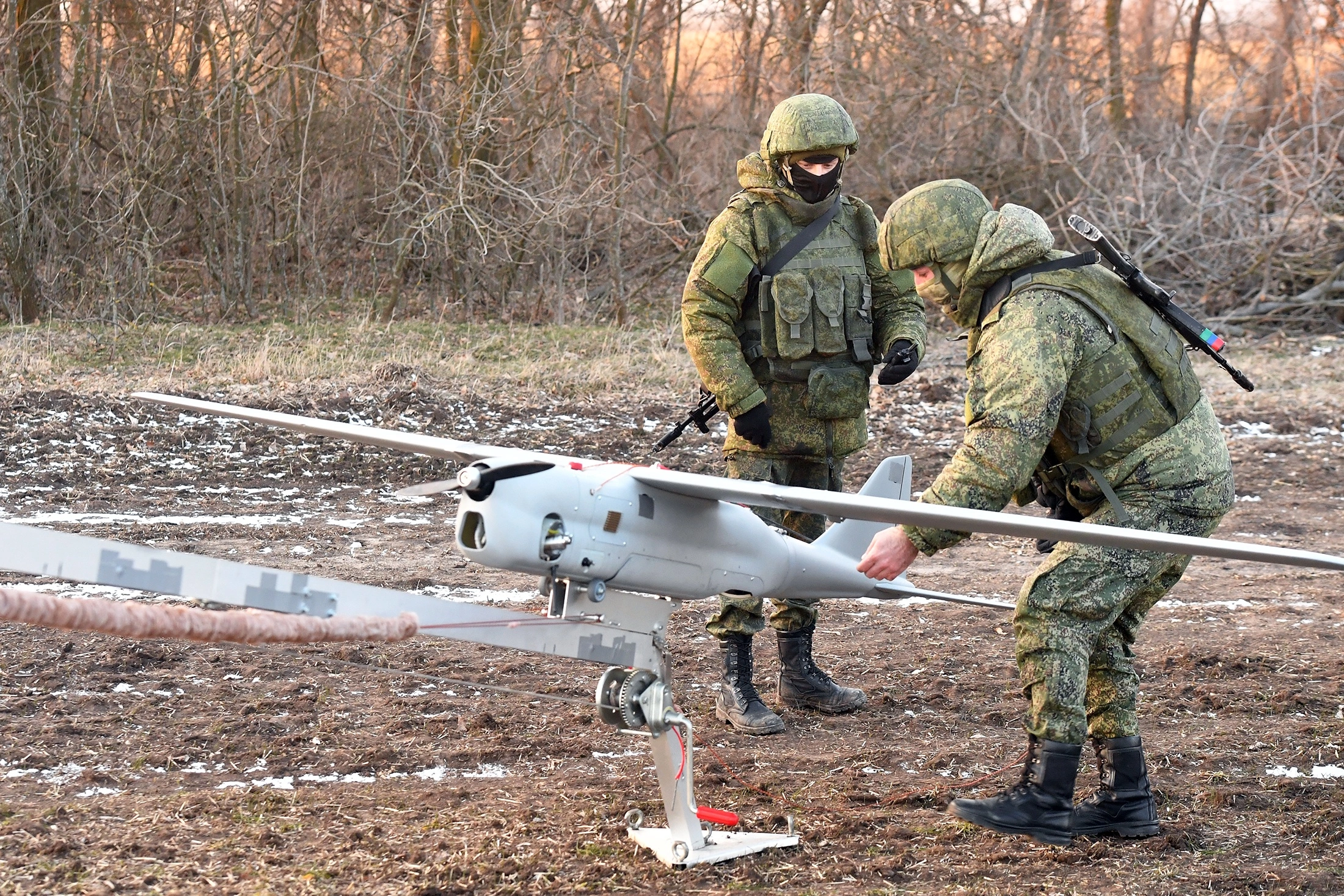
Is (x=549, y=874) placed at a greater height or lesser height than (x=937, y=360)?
lesser

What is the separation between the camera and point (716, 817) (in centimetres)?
388

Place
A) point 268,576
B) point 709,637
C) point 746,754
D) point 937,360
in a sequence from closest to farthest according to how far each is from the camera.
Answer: point 268,576
point 746,754
point 709,637
point 937,360

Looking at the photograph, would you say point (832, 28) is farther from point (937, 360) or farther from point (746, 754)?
point (746, 754)

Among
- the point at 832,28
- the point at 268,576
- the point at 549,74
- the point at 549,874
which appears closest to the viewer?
the point at 268,576

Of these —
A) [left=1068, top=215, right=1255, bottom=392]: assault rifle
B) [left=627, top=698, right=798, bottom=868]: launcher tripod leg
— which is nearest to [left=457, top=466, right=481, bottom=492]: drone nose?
[left=627, top=698, right=798, bottom=868]: launcher tripod leg

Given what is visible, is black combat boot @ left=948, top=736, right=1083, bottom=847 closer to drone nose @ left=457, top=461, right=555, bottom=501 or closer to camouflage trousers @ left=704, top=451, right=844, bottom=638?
camouflage trousers @ left=704, top=451, right=844, bottom=638

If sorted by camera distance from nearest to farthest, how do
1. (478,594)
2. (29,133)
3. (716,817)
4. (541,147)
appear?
(716,817) → (478,594) → (29,133) → (541,147)

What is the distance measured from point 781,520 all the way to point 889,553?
1409mm

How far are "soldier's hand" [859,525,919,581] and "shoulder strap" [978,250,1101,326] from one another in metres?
0.78

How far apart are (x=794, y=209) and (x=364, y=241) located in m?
9.67

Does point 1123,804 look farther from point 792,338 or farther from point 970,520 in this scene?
point 792,338

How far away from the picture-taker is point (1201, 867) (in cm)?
390

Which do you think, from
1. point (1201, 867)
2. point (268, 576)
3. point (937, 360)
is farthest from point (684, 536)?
point (937, 360)

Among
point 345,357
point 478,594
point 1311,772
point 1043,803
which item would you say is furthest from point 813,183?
point 345,357
